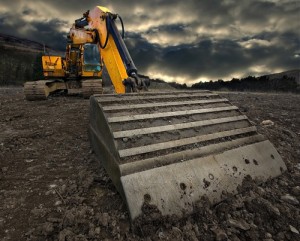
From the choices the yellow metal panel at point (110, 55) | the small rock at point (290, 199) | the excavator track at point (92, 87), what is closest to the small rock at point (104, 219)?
the small rock at point (290, 199)

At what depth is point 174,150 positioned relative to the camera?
2523mm

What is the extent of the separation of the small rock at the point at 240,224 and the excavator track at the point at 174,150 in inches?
8.8

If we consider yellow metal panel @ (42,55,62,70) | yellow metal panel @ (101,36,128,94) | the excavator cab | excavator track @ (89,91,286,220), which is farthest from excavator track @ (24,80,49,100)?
excavator track @ (89,91,286,220)

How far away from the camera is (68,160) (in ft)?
11.2

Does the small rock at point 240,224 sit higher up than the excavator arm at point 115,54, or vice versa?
the excavator arm at point 115,54

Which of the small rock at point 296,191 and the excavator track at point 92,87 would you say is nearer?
the small rock at point 296,191

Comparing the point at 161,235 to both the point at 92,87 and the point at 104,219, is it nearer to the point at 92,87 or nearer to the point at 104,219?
the point at 104,219

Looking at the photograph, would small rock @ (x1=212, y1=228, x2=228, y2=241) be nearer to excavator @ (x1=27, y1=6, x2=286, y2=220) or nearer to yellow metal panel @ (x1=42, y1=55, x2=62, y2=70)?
excavator @ (x1=27, y1=6, x2=286, y2=220)

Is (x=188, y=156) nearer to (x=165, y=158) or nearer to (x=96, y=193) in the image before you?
(x=165, y=158)

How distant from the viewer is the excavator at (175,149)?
7.23 ft

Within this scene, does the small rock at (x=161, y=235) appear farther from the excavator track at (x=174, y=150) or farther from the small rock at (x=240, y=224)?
the small rock at (x=240, y=224)

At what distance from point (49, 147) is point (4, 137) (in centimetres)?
98

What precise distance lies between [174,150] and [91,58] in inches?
301

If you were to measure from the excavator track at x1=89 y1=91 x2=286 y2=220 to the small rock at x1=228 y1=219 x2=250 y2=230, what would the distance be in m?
0.22
